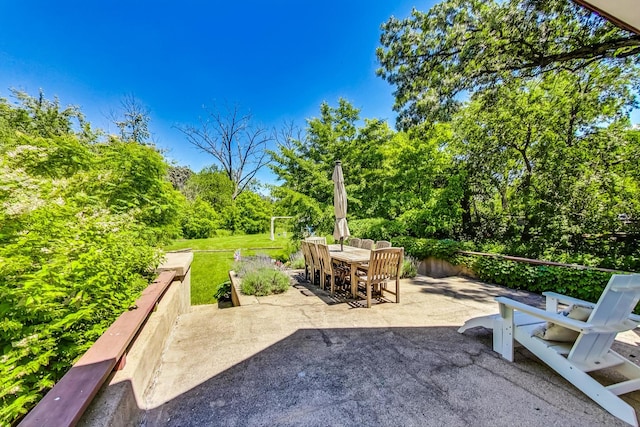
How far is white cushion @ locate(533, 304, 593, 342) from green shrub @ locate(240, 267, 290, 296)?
12.7ft

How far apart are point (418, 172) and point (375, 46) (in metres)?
4.07

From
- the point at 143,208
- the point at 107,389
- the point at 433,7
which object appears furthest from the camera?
the point at 433,7

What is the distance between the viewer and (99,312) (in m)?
2.28

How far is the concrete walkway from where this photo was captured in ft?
6.23

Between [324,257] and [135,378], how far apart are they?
3.40 metres

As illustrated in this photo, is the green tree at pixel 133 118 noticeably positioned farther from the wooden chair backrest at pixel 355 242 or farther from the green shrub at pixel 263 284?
the wooden chair backrest at pixel 355 242

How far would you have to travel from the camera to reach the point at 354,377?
7.77 feet

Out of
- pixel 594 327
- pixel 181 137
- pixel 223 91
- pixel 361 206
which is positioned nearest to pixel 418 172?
pixel 361 206

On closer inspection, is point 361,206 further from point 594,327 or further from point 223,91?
point 223,91

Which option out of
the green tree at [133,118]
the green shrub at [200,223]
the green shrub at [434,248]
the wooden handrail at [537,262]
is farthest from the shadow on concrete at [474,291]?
the green shrub at [200,223]

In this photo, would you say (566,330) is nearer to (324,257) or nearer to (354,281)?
(354,281)

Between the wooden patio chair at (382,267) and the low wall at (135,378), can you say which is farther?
the wooden patio chair at (382,267)

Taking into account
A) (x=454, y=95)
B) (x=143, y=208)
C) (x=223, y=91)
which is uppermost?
(x=223, y=91)

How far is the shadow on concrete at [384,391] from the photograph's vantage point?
188 centimetres
